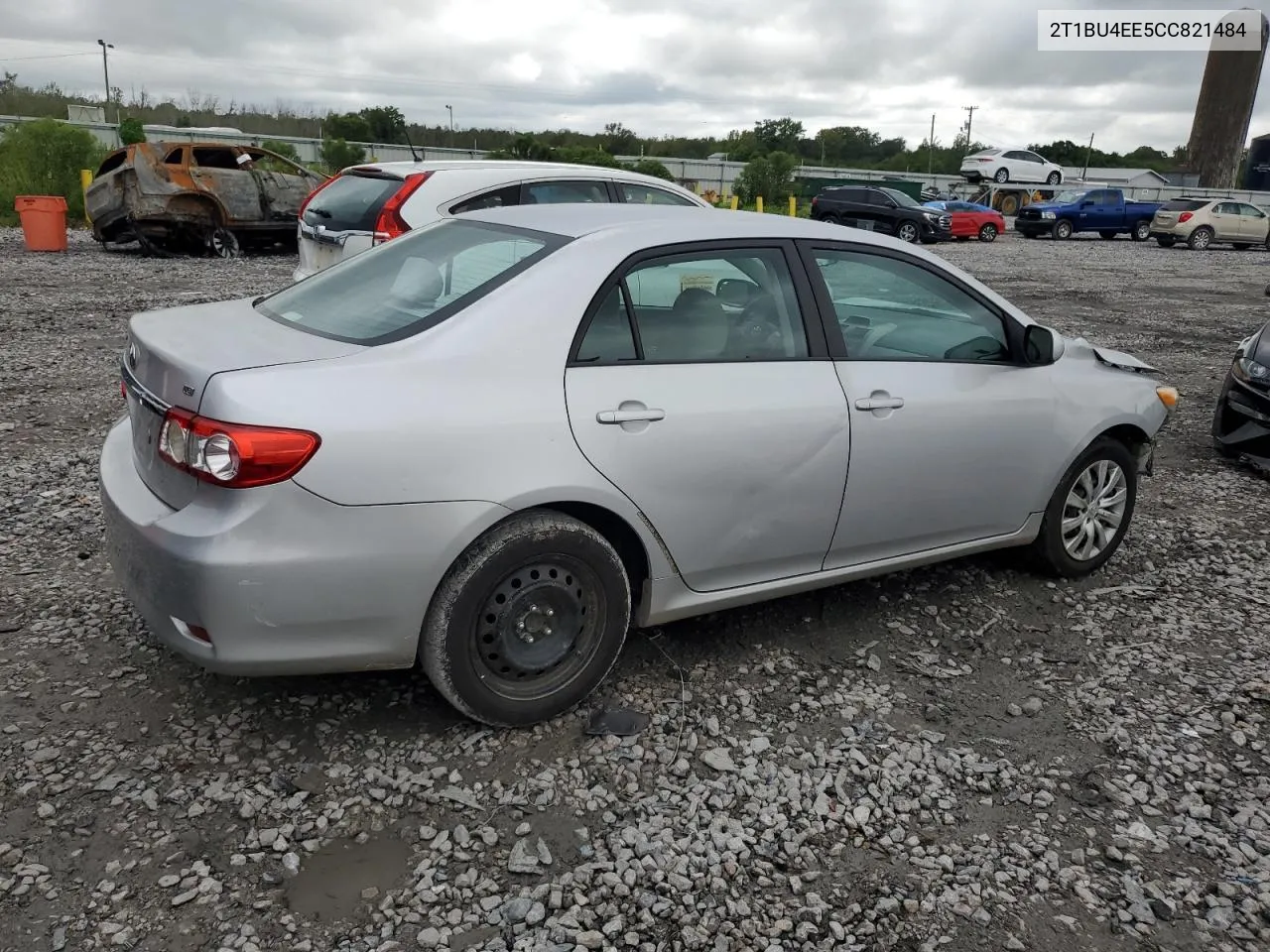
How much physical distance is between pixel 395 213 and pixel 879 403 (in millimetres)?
5127

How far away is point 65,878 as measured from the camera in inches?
98.7

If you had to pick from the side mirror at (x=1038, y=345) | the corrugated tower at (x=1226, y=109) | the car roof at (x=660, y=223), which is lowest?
the side mirror at (x=1038, y=345)

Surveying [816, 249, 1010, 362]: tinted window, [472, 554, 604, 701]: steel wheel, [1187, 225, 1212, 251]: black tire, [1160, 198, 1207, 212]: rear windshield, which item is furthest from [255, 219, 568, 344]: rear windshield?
[1187, 225, 1212, 251]: black tire

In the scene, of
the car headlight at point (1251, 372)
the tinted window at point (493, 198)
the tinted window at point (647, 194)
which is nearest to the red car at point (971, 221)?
the tinted window at point (647, 194)

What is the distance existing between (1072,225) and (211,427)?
3278 cm

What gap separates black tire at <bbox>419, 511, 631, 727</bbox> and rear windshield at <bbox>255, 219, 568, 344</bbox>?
742 millimetres

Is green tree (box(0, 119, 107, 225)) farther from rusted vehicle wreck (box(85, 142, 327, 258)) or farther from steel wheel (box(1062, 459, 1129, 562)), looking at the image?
steel wheel (box(1062, 459, 1129, 562))

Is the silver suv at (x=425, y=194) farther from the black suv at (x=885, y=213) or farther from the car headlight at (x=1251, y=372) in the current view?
the black suv at (x=885, y=213)

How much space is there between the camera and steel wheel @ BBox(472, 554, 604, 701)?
303cm

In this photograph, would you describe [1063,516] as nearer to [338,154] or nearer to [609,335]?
[609,335]

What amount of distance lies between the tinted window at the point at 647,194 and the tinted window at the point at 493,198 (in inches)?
39.9

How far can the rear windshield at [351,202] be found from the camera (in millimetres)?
7902

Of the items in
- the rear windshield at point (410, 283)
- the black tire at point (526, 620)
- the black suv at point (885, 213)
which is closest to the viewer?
the black tire at point (526, 620)

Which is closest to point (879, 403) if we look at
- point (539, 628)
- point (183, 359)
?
point (539, 628)
